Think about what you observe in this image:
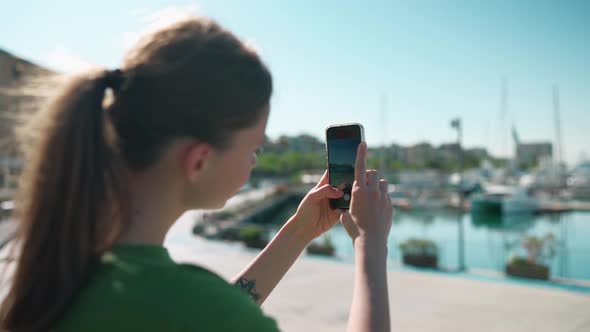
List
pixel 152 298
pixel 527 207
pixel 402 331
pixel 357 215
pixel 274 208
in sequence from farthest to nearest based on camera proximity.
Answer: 1. pixel 274 208
2. pixel 527 207
3. pixel 402 331
4. pixel 357 215
5. pixel 152 298

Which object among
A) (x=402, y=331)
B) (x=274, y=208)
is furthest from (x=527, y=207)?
(x=402, y=331)

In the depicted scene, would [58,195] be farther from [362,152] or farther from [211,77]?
[362,152]

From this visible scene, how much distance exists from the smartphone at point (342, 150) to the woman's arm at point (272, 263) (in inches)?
7.2

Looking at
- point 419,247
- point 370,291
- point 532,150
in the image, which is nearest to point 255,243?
point 419,247

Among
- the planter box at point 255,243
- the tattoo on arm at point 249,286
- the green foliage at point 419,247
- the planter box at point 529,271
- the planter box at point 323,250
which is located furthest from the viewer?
the planter box at point 255,243

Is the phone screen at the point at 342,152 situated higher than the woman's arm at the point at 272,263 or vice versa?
the phone screen at the point at 342,152

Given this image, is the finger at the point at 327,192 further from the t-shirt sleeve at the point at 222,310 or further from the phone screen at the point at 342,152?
the t-shirt sleeve at the point at 222,310

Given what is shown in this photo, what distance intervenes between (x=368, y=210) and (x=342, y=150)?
47 centimetres

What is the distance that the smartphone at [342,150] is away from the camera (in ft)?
4.32

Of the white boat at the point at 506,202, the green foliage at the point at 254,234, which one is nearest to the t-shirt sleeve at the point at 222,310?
the green foliage at the point at 254,234

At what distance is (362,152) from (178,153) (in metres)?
0.43

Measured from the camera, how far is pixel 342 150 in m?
1.39

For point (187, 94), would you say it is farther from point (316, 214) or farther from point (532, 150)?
point (532, 150)

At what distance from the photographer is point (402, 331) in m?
5.07
